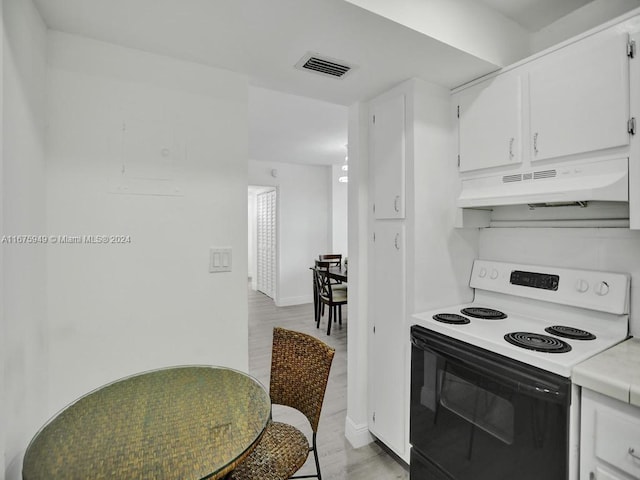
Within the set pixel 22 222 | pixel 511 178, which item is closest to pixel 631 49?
pixel 511 178

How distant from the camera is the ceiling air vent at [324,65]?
1.62m

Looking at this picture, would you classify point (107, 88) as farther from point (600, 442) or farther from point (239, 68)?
point (600, 442)

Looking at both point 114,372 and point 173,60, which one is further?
point 173,60

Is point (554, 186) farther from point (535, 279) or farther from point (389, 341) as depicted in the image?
point (389, 341)

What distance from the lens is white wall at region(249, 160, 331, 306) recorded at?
591 centimetres

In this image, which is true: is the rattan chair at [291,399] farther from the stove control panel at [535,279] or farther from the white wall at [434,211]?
the stove control panel at [535,279]

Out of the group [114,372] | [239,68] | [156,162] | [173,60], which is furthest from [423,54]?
[114,372]

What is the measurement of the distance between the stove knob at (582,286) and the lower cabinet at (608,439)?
597mm

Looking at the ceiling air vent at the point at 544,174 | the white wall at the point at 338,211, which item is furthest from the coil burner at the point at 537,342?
the white wall at the point at 338,211

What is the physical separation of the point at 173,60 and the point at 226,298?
4.01 ft

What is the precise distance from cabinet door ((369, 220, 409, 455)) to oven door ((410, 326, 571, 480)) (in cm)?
15

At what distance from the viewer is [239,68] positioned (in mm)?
1731

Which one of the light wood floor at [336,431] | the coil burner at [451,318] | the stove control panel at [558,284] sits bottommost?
the light wood floor at [336,431]

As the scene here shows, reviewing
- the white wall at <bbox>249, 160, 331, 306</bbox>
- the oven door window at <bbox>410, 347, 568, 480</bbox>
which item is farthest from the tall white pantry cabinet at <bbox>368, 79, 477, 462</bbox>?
the white wall at <bbox>249, 160, 331, 306</bbox>
